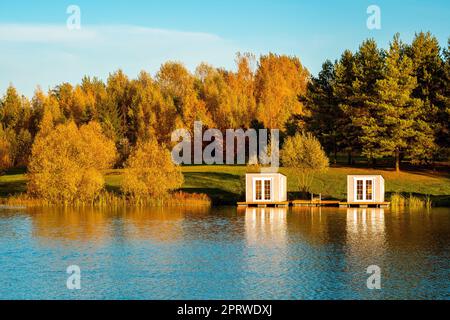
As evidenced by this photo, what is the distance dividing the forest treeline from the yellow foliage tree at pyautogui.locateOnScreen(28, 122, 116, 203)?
13592 millimetres

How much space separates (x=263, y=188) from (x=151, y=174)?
28.8 feet

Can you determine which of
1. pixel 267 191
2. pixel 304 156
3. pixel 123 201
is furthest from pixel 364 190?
pixel 123 201

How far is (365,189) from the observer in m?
51.7

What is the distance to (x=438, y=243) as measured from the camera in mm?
31797

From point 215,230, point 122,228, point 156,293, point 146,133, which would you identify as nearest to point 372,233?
point 215,230

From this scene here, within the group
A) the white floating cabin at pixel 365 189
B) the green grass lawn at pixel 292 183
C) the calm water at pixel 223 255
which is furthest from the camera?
the green grass lawn at pixel 292 183

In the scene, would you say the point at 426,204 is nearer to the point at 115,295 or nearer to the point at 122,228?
the point at 122,228

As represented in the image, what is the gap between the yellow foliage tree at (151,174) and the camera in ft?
169

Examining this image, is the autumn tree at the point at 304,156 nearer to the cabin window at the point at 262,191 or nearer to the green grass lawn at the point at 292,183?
the green grass lawn at the point at 292,183

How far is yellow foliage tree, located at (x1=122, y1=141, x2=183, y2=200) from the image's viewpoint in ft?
169

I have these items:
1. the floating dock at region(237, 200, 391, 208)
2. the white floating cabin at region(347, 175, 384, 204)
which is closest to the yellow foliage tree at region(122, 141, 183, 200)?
the floating dock at region(237, 200, 391, 208)

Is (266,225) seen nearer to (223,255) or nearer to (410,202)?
(223,255)

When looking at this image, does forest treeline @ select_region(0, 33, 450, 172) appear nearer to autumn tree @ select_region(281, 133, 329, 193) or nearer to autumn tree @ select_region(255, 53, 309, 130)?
autumn tree @ select_region(255, 53, 309, 130)

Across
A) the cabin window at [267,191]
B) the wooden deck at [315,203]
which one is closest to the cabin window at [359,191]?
the wooden deck at [315,203]
